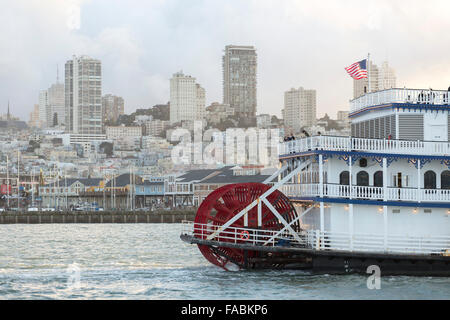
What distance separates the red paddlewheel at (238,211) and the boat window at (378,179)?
11.0 ft

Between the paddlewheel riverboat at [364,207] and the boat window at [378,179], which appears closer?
the paddlewheel riverboat at [364,207]

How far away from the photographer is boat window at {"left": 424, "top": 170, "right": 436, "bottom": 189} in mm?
29234

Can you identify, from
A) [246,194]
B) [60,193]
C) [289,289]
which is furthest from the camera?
[60,193]

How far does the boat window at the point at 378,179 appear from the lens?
29070 millimetres

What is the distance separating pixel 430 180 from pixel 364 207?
2819 millimetres

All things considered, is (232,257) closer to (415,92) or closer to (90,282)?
(90,282)

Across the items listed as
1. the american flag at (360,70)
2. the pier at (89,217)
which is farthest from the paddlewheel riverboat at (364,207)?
the pier at (89,217)

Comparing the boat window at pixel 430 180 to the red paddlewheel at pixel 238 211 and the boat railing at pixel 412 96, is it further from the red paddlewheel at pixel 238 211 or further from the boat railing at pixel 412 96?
the red paddlewheel at pixel 238 211

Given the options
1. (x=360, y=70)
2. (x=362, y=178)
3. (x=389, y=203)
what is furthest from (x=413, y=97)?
(x=389, y=203)

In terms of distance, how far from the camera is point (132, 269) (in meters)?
33.1

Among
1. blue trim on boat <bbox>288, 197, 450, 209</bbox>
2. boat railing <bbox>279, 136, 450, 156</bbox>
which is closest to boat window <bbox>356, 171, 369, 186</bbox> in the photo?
boat railing <bbox>279, 136, 450, 156</bbox>

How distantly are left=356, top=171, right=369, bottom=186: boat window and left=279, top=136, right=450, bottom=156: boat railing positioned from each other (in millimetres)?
1005
